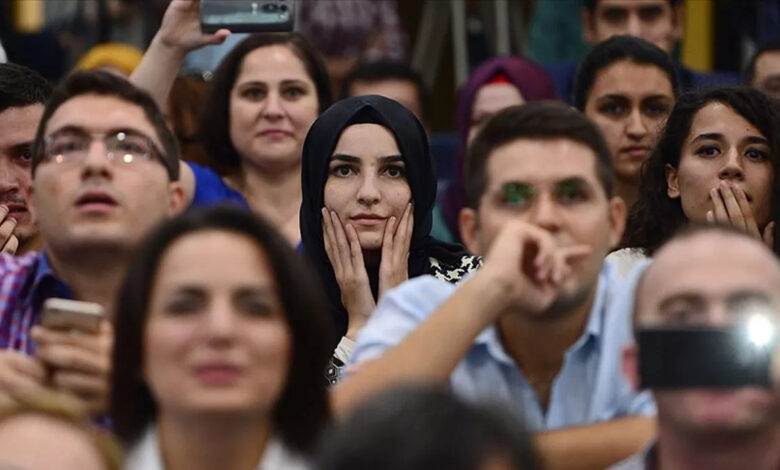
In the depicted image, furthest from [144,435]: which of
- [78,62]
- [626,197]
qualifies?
[78,62]

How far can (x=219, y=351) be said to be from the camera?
3.71 meters

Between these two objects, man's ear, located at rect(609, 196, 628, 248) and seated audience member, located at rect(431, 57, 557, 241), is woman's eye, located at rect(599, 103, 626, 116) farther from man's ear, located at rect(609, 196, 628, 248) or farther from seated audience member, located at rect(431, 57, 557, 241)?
man's ear, located at rect(609, 196, 628, 248)

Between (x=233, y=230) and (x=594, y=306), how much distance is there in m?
0.88

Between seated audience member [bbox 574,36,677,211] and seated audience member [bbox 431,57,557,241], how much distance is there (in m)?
0.38

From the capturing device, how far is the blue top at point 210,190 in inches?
241

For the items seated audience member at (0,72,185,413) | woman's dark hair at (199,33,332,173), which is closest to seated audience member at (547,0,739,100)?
woman's dark hair at (199,33,332,173)

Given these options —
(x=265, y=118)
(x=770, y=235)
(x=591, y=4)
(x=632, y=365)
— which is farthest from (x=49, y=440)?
(x=591, y=4)

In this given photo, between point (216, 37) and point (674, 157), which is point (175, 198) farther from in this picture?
point (674, 157)

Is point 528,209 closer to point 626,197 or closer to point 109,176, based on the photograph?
point 109,176

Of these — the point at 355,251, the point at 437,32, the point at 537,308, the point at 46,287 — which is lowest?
the point at 437,32

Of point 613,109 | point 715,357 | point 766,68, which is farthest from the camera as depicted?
point 766,68

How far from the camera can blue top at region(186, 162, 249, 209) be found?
6116 mm

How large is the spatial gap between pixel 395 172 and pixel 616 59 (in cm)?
134

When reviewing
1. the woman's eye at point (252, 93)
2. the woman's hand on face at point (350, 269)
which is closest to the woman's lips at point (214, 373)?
the woman's hand on face at point (350, 269)
